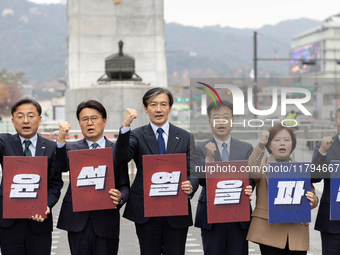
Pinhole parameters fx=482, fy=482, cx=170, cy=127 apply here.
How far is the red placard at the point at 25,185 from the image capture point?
4488mm

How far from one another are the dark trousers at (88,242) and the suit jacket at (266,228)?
138 cm

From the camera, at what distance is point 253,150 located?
469 cm

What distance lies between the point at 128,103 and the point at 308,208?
14.2 metres

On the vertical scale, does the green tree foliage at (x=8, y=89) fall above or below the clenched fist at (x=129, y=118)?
above

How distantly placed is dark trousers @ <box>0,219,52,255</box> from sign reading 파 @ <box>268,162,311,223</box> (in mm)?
2165

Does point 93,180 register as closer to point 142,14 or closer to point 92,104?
point 92,104

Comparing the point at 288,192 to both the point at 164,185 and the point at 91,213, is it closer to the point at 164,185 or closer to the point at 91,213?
the point at 164,185

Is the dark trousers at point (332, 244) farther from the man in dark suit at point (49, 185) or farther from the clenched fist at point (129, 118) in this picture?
the man in dark suit at point (49, 185)

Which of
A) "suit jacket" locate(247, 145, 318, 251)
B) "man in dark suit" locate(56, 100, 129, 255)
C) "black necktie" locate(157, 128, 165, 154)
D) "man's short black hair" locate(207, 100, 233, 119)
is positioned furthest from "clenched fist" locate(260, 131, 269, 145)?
"man in dark suit" locate(56, 100, 129, 255)

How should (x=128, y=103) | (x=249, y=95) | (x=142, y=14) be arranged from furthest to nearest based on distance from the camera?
(x=142, y=14) → (x=128, y=103) → (x=249, y=95)

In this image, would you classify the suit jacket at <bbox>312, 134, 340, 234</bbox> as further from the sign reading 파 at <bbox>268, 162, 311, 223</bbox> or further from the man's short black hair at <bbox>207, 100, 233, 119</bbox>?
the man's short black hair at <bbox>207, 100, 233, 119</bbox>

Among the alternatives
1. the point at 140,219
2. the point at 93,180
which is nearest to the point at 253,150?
the point at 140,219

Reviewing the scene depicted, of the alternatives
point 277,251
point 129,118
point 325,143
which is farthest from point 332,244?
point 129,118

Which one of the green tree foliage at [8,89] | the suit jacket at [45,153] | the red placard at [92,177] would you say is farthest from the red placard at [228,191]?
the green tree foliage at [8,89]
